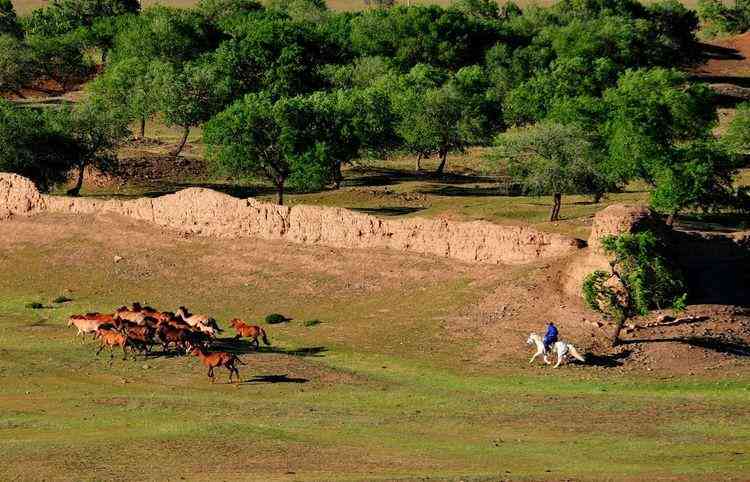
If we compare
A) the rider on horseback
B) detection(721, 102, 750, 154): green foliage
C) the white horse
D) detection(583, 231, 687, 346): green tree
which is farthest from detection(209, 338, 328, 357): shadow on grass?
detection(721, 102, 750, 154): green foliage

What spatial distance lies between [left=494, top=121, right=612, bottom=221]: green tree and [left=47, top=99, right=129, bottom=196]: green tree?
28.4 metres

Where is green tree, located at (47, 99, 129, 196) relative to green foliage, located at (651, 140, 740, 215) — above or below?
below

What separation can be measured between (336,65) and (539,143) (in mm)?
62416

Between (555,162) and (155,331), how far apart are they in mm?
42144

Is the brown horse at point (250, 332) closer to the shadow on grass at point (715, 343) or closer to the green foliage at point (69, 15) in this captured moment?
the shadow on grass at point (715, 343)

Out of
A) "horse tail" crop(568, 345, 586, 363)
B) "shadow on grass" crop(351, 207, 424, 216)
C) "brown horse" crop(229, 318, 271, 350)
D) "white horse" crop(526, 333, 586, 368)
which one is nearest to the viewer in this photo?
"white horse" crop(526, 333, 586, 368)

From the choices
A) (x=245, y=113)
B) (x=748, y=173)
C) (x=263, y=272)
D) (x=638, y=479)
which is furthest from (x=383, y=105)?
(x=638, y=479)

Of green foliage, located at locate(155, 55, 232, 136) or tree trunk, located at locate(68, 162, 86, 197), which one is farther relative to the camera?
green foliage, located at locate(155, 55, 232, 136)

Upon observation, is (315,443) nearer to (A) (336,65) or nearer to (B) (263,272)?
(B) (263,272)

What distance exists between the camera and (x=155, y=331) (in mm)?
56938

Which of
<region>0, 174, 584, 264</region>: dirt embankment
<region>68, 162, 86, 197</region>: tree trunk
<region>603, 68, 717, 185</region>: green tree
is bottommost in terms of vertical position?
<region>68, 162, 86, 197</region>: tree trunk

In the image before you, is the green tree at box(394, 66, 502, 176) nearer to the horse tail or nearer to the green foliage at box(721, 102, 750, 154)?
the green foliage at box(721, 102, 750, 154)

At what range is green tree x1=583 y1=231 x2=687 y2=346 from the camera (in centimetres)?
5547

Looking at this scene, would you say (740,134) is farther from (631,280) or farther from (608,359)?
(608,359)
